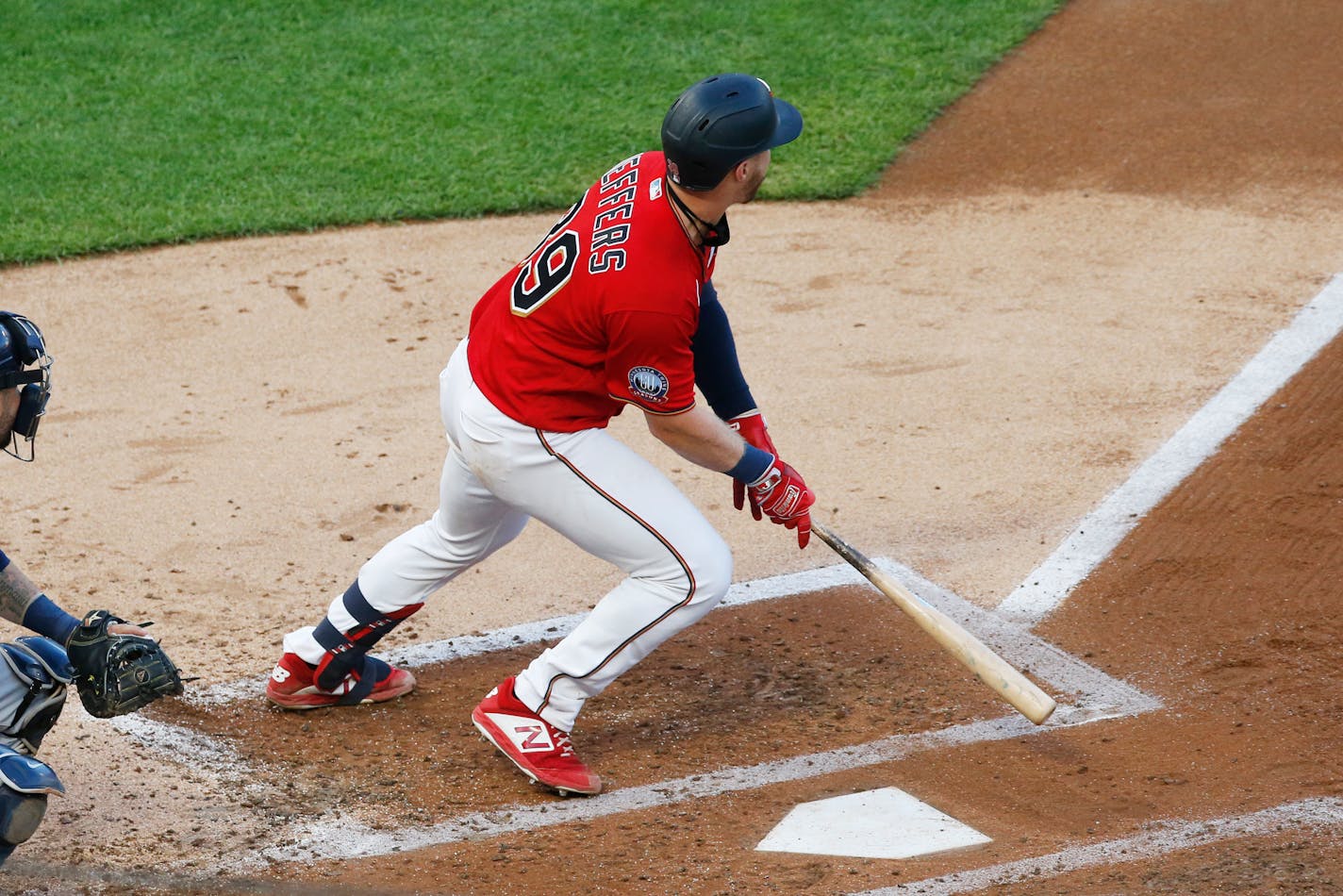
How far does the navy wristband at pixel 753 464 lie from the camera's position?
143 inches

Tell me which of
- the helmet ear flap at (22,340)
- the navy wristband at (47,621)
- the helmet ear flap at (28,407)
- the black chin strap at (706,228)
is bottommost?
the navy wristband at (47,621)

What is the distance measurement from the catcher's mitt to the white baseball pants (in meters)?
0.87

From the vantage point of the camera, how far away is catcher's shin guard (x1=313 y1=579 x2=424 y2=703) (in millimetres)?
4062

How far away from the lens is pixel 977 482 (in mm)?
5434

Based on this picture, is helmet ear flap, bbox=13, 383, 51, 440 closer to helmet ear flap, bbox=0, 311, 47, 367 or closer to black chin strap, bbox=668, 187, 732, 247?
helmet ear flap, bbox=0, 311, 47, 367

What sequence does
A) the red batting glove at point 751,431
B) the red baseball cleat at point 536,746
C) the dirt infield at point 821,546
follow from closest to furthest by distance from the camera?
the dirt infield at point 821,546
the red baseball cleat at point 536,746
the red batting glove at point 751,431

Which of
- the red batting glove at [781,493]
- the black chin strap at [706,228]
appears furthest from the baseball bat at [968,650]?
the black chin strap at [706,228]

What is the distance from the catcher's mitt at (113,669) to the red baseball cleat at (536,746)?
2.79 feet

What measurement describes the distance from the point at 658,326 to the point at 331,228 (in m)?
5.17

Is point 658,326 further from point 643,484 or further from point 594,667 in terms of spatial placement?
point 594,667

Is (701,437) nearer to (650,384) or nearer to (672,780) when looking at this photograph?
(650,384)

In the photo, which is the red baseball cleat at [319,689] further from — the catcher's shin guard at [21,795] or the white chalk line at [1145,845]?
the white chalk line at [1145,845]

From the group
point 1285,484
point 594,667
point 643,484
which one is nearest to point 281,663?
point 594,667

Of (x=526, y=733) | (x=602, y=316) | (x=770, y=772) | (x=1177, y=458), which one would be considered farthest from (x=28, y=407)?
(x=1177, y=458)
